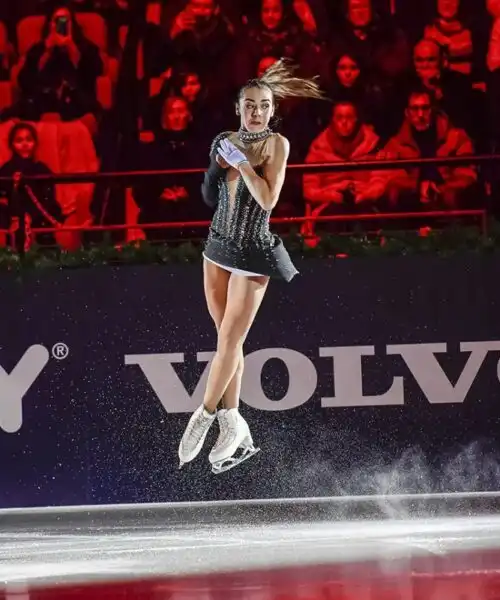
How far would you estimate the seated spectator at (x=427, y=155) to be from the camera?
608cm

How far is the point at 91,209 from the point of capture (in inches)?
247

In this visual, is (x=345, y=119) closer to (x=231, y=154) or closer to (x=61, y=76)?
(x=231, y=154)

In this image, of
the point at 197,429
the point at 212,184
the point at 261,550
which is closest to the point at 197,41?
the point at 212,184

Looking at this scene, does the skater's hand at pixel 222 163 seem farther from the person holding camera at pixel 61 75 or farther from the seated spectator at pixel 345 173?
the person holding camera at pixel 61 75

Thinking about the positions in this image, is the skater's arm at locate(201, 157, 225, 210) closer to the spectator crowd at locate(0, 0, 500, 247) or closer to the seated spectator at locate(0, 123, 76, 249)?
the spectator crowd at locate(0, 0, 500, 247)

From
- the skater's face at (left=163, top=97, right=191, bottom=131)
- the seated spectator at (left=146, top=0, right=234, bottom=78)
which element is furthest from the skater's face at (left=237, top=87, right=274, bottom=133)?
the seated spectator at (left=146, top=0, right=234, bottom=78)

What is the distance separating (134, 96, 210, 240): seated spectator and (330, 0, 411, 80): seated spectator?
3.36ft

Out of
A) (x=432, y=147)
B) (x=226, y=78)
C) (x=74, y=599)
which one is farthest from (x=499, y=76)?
(x=74, y=599)

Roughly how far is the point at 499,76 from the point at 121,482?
3.11 metres

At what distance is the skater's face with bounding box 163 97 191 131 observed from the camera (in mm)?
6273

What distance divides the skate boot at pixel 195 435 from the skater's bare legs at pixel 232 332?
0.05m

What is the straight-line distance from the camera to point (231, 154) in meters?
5.34

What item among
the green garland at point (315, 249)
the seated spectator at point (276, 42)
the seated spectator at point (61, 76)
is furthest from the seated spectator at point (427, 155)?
the seated spectator at point (61, 76)

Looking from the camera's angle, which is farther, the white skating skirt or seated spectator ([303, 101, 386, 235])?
seated spectator ([303, 101, 386, 235])
